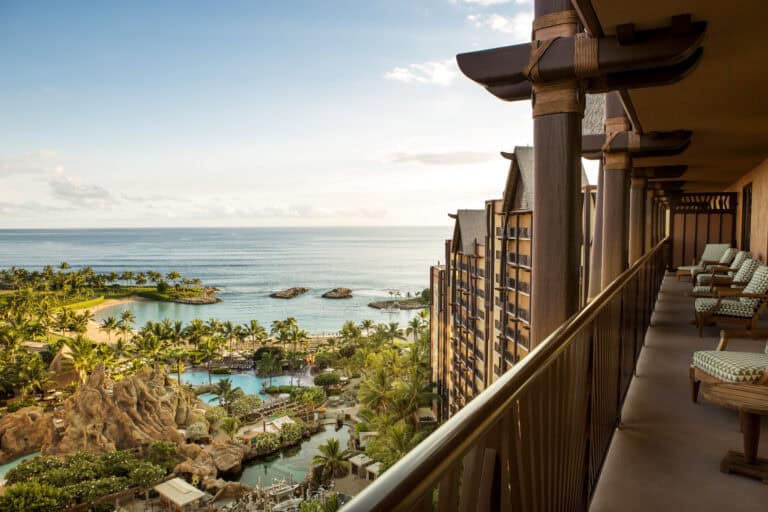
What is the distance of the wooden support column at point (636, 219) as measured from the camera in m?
8.38

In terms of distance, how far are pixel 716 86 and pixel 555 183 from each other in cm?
264

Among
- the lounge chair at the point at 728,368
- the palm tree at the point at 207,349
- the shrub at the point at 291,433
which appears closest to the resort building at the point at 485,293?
the shrub at the point at 291,433

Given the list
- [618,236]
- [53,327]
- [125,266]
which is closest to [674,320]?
[618,236]

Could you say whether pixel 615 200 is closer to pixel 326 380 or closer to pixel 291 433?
pixel 291 433

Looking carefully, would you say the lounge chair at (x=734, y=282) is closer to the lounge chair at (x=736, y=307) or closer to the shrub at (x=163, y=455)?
the lounge chair at (x=736, y=307)

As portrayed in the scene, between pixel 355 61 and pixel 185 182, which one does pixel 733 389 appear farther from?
pixel 185 182

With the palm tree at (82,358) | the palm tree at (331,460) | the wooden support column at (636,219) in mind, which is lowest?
the palm tree at (331,460)

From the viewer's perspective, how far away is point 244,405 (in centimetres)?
3491


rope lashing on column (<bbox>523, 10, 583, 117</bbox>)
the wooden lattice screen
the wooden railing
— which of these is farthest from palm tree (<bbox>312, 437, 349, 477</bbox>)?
rope lashing on column (<bbox>523, 10, 583, 117</bbox>)

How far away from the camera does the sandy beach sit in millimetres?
61188

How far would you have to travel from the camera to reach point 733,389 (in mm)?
2887

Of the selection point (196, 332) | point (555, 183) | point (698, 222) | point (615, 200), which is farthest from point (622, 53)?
point (196, 332)

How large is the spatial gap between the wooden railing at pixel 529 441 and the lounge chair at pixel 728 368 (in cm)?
83

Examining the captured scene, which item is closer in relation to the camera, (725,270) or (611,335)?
(611,335)
